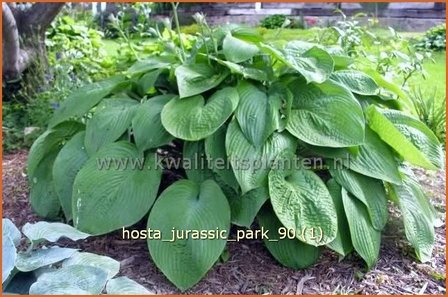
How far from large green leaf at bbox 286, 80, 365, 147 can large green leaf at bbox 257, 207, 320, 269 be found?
296 mm

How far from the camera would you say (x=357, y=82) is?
6.24 ft

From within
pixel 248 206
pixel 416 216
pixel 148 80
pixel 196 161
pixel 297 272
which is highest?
pixel 148 80

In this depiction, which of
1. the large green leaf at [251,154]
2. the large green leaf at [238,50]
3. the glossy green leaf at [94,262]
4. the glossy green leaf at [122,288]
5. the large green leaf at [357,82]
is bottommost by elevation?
the glossy green leaf at [122,288]

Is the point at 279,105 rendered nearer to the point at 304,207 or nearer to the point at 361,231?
the point at 304,207

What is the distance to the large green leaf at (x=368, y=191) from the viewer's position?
1724 millimetres

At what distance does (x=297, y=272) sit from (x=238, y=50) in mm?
718

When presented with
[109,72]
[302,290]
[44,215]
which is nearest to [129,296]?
[302,290]

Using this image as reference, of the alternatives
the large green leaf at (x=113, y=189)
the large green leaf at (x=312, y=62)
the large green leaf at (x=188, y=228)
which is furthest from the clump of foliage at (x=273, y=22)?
the large green leaf at (x=188, y=228)

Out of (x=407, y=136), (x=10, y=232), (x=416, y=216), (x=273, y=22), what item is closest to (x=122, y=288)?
(x=10, y=232)

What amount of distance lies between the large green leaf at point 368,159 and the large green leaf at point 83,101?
2.54 ft

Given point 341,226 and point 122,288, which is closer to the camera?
point 122,288

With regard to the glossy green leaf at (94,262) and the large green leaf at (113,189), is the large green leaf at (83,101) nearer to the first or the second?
the large green leaf at (113,189)

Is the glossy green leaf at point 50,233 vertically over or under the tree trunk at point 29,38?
under

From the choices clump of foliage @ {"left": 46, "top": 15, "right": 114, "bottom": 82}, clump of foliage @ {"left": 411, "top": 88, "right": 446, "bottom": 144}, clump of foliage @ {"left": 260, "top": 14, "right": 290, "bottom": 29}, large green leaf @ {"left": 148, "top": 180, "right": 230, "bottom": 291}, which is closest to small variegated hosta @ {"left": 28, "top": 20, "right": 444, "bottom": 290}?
large green leaf @ {"left": 148, "top": 180, "right": 230, "bottom": 291}
